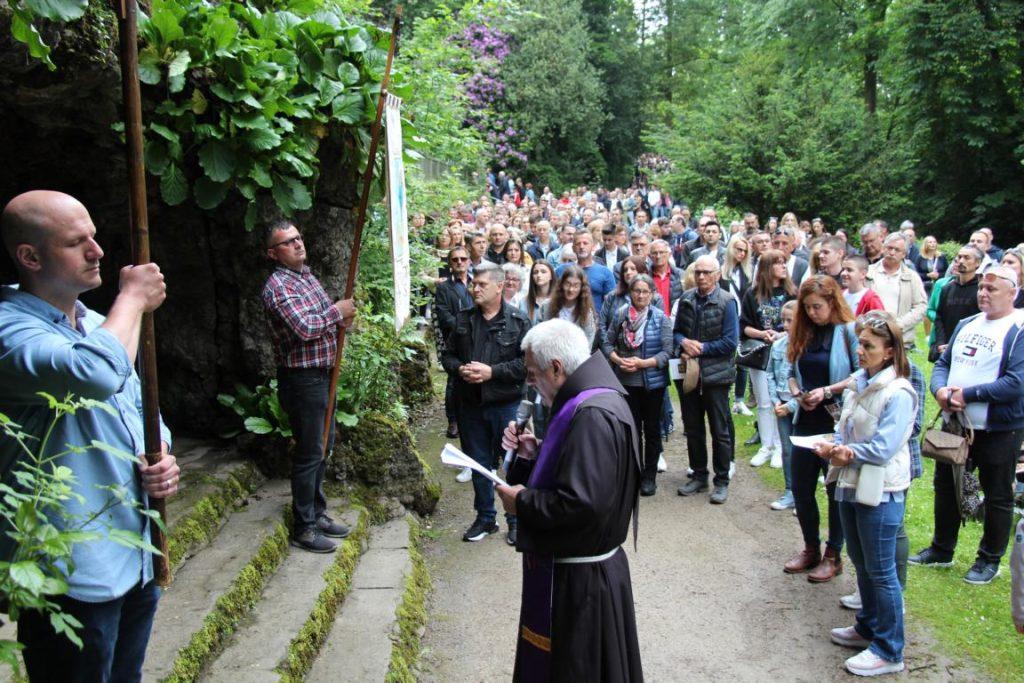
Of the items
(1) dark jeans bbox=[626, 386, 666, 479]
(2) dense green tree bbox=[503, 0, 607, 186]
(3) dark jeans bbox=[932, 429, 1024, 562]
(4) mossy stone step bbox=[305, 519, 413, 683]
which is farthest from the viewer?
(2) dense green tree bbox=[503, 0, 607, 186]

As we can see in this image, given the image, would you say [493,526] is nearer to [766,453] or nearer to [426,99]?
[766,453]

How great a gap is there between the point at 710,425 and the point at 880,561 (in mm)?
2804

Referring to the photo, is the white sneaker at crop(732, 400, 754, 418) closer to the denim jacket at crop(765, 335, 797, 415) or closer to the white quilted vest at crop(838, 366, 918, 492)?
the denim jacket at crop(765, 335, 797, 415)

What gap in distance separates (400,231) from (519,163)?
26.7 meters

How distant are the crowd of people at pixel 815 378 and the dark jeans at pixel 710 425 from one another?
0.06 ft

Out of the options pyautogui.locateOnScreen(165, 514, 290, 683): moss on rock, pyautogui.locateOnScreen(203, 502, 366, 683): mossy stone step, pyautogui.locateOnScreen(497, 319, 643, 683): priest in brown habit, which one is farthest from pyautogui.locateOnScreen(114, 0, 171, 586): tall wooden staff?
pyautogui.locateOnScreen(497, 319, 643, 683): priest in brown habit

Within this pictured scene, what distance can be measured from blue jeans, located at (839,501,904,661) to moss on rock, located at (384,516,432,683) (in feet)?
8.62

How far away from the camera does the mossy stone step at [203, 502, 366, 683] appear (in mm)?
3898

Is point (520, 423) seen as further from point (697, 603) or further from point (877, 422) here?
point (697, 603)

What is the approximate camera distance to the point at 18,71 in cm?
398

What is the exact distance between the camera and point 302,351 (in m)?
5.04

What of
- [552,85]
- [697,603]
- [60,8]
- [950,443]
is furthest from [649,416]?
[552,85]

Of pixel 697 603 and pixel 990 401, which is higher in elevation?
pixel 990 401

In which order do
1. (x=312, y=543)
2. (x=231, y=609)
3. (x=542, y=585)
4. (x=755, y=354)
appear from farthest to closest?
(x=755, y=354), (x=312, y=543), (x=231, y=609), (x=542, y=585)
